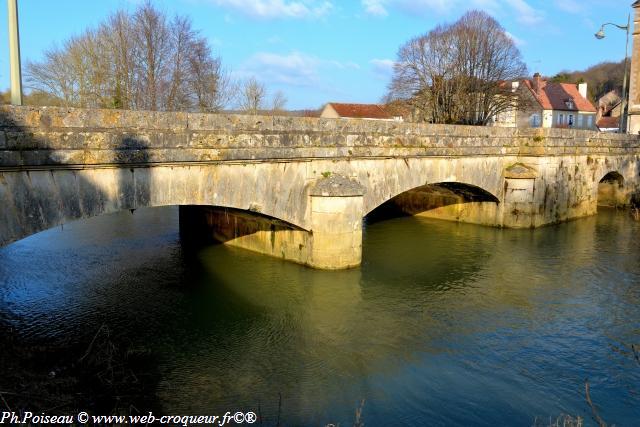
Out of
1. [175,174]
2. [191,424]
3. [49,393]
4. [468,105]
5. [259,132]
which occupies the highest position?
[468,105]

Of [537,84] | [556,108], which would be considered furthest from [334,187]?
[556,108]

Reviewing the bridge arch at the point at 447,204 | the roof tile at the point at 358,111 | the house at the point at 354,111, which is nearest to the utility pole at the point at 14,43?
the bridge arch at the point at 447,204

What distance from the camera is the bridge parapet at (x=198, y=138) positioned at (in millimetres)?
6762

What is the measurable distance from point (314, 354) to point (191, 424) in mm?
2286

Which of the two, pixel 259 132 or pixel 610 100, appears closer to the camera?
pixel 259 132

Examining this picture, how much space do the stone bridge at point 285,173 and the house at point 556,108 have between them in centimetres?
2633

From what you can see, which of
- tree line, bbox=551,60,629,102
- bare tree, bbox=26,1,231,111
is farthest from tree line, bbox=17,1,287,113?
tree line, bbox=551,60,629,102

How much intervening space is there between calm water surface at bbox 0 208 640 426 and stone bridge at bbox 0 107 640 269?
1.16 m

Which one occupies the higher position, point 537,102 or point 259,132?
point 537,102

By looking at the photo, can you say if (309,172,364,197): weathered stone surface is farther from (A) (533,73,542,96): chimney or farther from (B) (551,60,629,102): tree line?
(B) (551,60,629,102): tree line

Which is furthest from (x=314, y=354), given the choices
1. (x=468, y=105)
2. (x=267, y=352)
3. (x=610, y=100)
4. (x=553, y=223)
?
(x=610, y=100)

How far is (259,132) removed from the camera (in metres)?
9.51

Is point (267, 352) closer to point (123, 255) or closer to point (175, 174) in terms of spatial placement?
point (175, 174)

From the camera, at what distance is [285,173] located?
10273 mm
